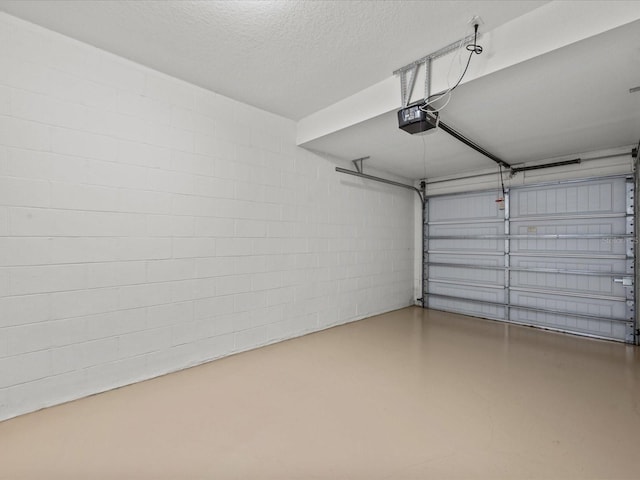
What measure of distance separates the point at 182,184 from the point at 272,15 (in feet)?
5.21

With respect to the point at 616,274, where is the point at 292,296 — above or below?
below

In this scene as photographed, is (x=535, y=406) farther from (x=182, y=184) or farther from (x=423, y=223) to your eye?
(x=423, y=223)

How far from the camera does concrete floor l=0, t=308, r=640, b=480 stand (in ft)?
5.30

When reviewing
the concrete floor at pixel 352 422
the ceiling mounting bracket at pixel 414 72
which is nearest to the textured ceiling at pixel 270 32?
the ceiling mounting bracket at pixel 414 72

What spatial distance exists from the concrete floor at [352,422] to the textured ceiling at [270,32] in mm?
2687

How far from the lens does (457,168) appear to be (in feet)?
16.0

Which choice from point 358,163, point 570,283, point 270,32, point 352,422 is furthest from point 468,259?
point 270,32

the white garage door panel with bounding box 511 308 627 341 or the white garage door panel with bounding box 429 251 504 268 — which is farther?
the white garage door panel with bounding box 429 251 504 268

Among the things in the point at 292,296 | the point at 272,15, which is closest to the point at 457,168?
the point at 292,296

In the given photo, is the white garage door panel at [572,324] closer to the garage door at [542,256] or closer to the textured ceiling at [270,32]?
the garage door at [542,256]

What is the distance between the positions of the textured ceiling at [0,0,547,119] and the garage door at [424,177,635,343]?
10.5 ft

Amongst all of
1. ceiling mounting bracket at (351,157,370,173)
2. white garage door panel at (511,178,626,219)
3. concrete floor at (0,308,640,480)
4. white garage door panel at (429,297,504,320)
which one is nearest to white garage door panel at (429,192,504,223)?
white garage door panel at (511,178,626,219)

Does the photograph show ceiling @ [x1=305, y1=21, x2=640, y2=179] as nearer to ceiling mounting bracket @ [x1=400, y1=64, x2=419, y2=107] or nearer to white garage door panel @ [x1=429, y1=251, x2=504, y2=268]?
ceiling mounting bracket @ [x1=400, y1=64, x2=419, y2=107]

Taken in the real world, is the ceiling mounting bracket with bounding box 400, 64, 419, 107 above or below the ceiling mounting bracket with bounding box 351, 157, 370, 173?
above
